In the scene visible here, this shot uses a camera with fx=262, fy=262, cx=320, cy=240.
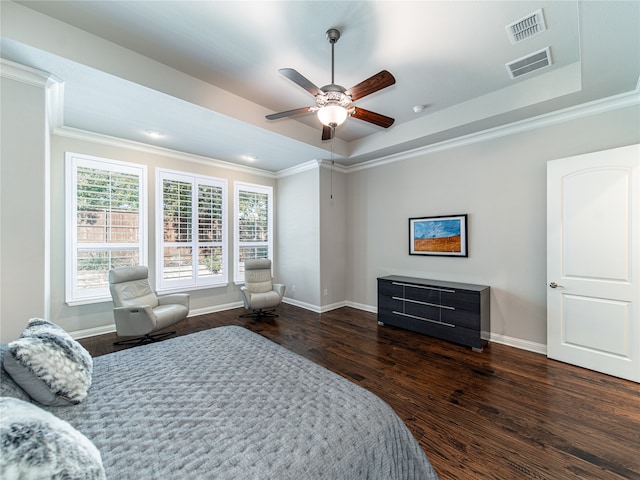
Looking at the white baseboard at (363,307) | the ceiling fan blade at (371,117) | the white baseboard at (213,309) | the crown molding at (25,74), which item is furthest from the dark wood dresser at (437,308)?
the crown molding at (25,74)

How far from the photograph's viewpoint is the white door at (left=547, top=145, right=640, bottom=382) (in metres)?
2.56

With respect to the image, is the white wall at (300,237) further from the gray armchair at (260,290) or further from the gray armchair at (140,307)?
the gray armchair at (140,307)

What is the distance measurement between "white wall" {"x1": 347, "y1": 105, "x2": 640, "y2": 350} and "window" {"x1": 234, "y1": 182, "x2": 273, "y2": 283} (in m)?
2.55

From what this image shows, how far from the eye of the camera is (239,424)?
1.13 metres

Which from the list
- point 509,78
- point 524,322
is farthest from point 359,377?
point 509,78

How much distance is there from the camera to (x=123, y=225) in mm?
3996

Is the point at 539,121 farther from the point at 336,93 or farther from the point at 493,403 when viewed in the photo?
the point at 493,403

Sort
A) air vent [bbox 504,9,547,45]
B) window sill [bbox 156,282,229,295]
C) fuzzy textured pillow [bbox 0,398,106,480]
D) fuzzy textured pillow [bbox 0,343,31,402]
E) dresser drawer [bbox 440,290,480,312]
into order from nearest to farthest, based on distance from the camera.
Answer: fuzzy textured pillow [bbox 0,398,106,480], fuzzy textured pillow [bbox 0,343,31,402], air vent [bbox 504,9,547,45], dresser drawer [bbox 440,290,480,312], window sill [bbox 156,282,229,295]

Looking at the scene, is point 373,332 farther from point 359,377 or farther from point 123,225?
point 123,225

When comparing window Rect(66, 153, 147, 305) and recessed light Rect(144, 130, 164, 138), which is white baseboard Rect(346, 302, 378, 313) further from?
recessed light Rect(144, 130, 164, 138)

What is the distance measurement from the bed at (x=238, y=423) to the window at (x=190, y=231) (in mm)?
2987

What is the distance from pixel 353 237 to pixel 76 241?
4.39 metres

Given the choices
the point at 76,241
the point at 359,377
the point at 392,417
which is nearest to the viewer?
the point at 392,417

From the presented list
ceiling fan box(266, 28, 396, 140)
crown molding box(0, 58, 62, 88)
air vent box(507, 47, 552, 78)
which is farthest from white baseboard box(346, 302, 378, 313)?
crown molding box(0, 58, 62, 88)
